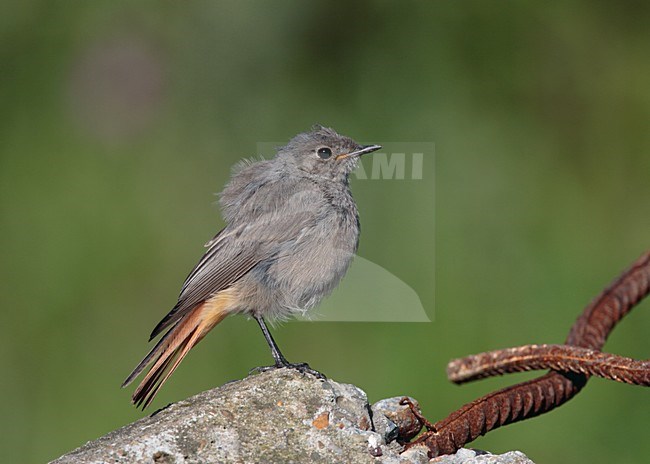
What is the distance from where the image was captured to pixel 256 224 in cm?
290

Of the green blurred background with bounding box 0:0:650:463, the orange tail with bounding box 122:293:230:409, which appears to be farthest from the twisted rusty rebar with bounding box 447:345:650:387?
the green blurred background with bounding box 0:0:650:463

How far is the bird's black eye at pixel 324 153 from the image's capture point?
327 centimetres

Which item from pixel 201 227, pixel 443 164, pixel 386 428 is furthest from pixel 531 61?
pixel 386 428

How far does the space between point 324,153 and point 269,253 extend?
1.67 feet

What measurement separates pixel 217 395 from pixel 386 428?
0.32m

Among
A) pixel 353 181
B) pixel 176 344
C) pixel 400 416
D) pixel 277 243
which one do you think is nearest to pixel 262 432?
pixel 400 416

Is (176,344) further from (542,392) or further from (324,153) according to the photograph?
(542,392)

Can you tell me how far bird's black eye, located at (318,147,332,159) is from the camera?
327cm

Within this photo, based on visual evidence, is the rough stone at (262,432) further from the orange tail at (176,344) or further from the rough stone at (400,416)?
the orange tail at (176,344)

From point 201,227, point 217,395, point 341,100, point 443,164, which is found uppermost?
point 341,100

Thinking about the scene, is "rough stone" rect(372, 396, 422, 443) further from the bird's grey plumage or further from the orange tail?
the bird's grey plumage

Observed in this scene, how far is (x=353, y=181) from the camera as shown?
13.0 ft

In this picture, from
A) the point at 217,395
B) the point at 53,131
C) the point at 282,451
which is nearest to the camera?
the point at 282,451

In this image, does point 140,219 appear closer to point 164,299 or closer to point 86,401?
point 164,299
